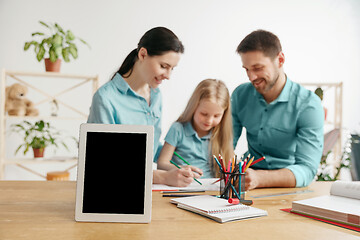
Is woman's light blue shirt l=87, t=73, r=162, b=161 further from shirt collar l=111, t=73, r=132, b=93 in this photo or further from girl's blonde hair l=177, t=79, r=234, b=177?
girl's blonde hair l=177, t=79, r=234, b=177

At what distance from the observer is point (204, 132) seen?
1.58 meters

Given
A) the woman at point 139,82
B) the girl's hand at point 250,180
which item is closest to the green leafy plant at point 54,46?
the woman at point 139,82

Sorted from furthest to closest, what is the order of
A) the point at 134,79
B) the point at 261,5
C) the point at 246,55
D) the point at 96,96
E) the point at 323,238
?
1. the point at 261,5
2. the point at 246,55
3. the point at 134,79
4. the point at 96,96
5. the point at 323,238

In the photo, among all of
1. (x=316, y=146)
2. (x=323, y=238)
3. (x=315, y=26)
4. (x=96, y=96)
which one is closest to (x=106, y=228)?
(x=323, y=238)

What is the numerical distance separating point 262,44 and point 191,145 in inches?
22.1

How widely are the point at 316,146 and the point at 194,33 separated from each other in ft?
5.60

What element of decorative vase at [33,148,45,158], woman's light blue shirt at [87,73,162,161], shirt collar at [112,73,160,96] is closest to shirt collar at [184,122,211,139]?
woman's light blue shirt at [87,73,162,161]

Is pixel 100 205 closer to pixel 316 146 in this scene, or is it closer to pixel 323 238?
pixel 323 238

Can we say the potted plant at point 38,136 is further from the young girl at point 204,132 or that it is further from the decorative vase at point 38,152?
the young girl at point 204,132

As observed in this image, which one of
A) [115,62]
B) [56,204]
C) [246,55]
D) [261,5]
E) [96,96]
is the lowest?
[56,204]

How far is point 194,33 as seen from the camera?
2.76 metres

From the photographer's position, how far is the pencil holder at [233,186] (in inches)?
35.3

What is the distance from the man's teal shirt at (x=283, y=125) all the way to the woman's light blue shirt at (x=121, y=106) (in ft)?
1.50

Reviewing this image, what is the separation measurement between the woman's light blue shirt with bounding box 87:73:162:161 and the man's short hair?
1.47 feet
